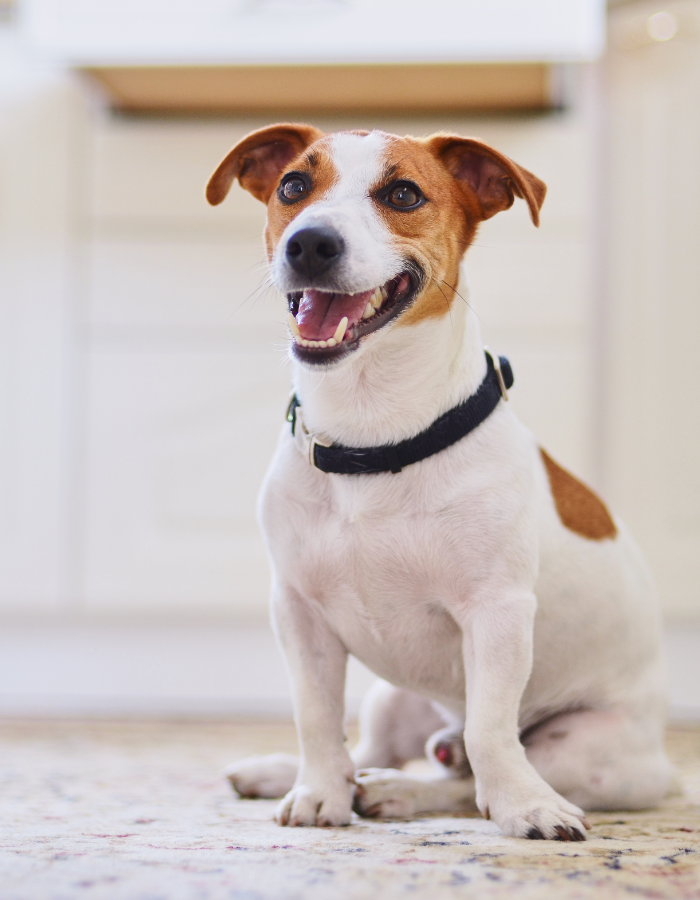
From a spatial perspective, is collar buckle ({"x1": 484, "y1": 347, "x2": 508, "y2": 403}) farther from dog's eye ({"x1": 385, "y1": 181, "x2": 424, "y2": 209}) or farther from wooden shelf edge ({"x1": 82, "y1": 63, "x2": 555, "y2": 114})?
wooden shelf edge ({"x1": 82, "y1": 63, "x2": 555, "y2": 114})

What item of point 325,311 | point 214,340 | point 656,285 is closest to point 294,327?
point 325,311

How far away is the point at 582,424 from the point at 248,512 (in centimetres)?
76

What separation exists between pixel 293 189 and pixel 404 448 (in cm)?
35

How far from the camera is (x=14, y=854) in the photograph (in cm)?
88

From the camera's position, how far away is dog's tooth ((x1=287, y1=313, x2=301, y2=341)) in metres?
1.08

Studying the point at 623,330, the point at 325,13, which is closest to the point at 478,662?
the point at 623,330

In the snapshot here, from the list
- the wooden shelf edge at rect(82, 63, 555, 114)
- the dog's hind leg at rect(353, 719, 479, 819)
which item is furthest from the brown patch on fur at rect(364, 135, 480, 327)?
the wooden shelf edge at rect(82, 63, 555, 114)

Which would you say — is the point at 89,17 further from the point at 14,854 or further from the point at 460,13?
the point at 14,854

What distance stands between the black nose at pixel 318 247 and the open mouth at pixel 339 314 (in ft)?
0.13

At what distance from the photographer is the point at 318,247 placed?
103 cm

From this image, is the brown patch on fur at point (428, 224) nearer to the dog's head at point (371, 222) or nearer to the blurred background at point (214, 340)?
the dog's head at point (371, 222)

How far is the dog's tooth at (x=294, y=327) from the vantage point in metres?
1.08

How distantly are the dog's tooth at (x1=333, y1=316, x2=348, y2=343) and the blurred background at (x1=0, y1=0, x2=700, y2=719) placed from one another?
1.07 metres

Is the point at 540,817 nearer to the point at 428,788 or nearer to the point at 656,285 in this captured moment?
the point at 428,788
